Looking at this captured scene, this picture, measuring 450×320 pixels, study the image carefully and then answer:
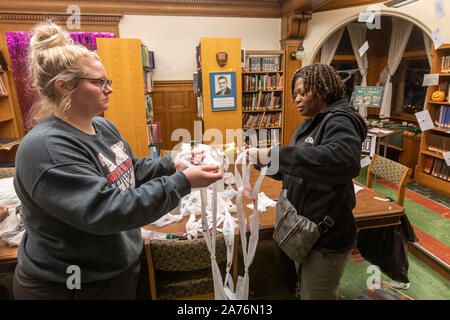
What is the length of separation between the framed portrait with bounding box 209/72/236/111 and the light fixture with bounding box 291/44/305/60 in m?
1.27

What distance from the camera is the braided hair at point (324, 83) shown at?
112 centimetres

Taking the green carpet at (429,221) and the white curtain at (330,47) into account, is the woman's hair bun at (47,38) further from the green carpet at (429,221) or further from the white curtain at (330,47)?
the white curtain at (330,47)

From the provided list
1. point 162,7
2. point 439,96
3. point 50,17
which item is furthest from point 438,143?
point 50,17

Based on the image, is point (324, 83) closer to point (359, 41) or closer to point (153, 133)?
point (153, 133)

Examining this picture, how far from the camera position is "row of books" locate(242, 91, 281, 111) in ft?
14.9

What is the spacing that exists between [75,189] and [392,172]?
89.0 inches

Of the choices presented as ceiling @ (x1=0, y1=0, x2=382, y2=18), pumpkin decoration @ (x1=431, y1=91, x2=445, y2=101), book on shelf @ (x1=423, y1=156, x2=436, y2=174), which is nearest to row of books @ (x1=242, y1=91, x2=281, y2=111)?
ceiling @ (x1=0, y1=0, x2=382, y2=18)

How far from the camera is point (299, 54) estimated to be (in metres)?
4.61

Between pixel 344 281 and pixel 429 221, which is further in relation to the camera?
pixel 429 221

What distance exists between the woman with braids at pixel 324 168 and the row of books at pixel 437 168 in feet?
12.5

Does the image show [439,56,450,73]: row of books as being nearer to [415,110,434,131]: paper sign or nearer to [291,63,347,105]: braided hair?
[415,110,434,131]: paper sign

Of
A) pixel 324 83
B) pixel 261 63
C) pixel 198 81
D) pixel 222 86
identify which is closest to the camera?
pixel 324 83

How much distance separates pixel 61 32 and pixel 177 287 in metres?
1.23

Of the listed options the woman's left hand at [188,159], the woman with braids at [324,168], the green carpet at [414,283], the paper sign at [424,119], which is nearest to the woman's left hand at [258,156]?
the woman with braids at [324,168]
